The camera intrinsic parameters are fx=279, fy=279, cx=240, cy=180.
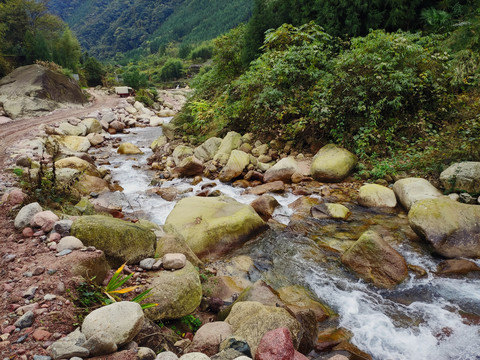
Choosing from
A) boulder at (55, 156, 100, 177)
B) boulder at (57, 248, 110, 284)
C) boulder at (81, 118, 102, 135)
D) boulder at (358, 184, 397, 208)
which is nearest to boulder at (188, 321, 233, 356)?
boulder at (57, 248, 110, 284)

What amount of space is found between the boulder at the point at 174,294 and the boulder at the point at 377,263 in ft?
9.37

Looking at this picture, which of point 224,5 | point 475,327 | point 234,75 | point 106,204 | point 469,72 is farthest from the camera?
point 224,5

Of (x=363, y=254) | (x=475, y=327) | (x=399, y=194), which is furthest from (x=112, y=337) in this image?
(x=399, y=194)

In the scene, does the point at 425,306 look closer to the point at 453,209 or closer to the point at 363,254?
the point at 363,254

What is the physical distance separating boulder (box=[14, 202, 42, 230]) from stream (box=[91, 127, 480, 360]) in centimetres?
311

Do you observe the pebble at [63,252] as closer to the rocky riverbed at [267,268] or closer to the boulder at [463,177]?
the rocky riverbed at [267,268]

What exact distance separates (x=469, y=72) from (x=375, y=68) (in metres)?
2.75

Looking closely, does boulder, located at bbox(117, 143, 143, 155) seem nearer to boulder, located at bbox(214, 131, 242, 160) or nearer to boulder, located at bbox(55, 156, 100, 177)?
boulder, located at bbox(55, 156, 100, 177)

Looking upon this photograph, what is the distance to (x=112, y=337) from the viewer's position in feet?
7.66

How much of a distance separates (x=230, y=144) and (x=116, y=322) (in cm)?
914

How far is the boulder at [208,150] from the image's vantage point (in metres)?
11.4

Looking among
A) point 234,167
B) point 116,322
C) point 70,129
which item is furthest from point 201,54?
point 116,322

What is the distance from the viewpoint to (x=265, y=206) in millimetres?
7090

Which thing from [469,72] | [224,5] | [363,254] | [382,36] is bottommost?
[363,254]
